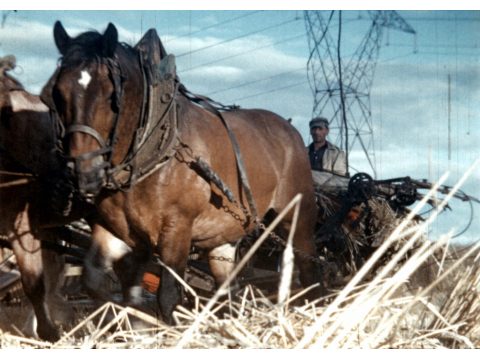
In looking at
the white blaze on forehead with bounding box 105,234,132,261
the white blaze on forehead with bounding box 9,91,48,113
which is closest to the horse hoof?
the white blaze on forehead with bounding box 105,234,132,261

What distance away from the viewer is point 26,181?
5258 mm

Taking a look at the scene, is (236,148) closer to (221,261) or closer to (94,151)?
(221,261)

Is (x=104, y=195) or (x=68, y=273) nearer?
(x=104, y=195)

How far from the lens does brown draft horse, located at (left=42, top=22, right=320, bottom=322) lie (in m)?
4.35

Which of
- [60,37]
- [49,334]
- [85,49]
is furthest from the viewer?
[49,334]

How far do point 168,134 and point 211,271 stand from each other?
139 cm

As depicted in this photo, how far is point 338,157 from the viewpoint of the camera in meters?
6.07

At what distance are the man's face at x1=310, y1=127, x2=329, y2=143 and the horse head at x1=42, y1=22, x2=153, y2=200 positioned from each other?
1.54 meters

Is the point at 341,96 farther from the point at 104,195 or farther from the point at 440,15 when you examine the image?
the point at 104,195

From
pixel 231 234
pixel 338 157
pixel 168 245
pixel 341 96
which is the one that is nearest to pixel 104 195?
pixel 168 245

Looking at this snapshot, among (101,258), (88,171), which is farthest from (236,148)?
(88,171)

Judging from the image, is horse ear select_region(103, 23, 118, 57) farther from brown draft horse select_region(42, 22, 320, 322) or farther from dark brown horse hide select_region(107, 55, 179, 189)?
dark brown horse hide select_region(107, 55, 179, 189)

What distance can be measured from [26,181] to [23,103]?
50cm
